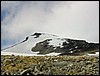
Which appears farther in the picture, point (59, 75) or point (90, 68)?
point (90, 68)

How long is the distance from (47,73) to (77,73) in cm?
226

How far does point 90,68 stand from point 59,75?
10.8 feet

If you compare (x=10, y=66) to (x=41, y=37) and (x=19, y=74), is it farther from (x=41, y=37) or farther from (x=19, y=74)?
(x=41, y=37)

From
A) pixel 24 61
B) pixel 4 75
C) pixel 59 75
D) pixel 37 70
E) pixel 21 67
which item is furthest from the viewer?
pixel 24 61

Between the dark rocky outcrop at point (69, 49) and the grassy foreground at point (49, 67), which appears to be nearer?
the grassy foreground at point (49, 67)

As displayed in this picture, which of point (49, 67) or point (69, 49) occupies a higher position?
point (69, 49)

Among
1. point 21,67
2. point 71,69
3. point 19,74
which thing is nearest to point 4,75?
point 19,74

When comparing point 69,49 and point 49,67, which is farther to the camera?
point 69,49

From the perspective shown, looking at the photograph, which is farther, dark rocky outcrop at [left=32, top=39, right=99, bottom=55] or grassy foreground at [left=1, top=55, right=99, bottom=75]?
dark rocky outcrop at [left=32, top=39, right=99, bottom=55]

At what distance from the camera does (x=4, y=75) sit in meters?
17.0

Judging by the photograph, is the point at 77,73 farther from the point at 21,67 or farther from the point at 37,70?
the point at 21,67

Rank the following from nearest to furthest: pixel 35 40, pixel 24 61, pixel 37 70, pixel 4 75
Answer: pixel 4 75
pixel 37 70
pixel 24 61
pixel 35 40

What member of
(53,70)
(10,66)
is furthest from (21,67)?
(53,70)

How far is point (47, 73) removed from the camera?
61.6ft
